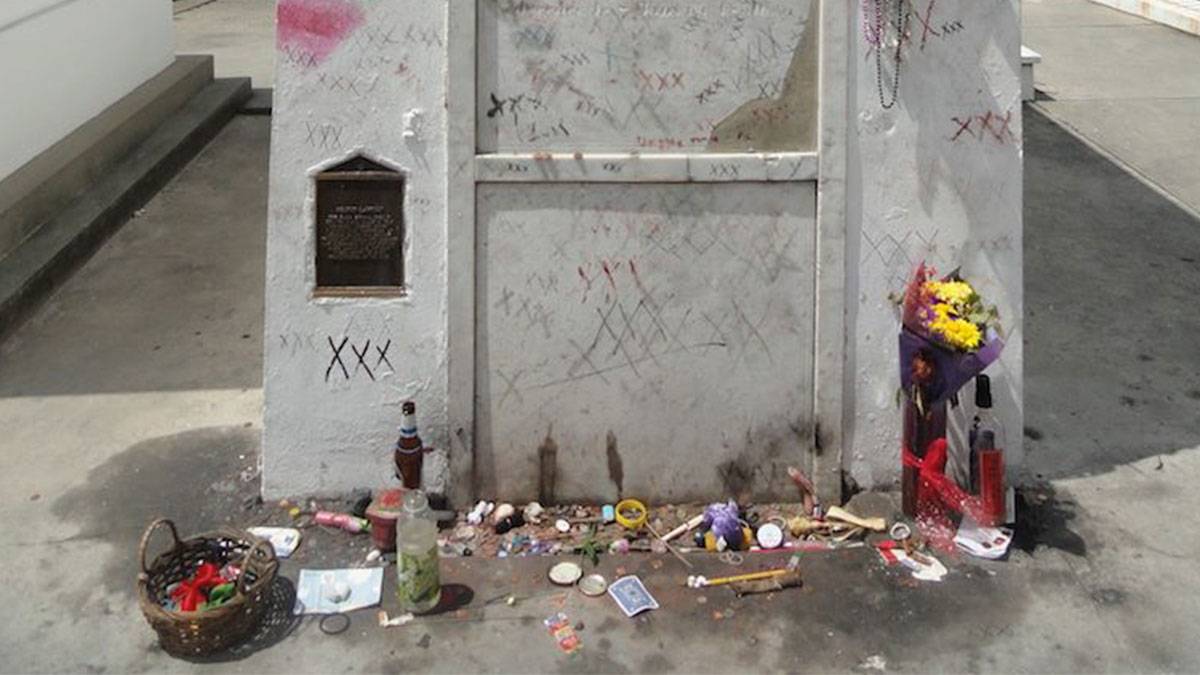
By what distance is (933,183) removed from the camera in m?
5.50

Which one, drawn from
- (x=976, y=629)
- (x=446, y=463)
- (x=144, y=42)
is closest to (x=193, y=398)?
(x=446, y=463)

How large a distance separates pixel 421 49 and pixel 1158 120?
1007cm

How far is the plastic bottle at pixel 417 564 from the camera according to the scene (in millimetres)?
4871

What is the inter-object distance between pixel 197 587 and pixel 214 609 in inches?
11.5

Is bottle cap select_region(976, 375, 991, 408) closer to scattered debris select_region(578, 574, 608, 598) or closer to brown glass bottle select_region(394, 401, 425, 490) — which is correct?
scattered debris select_region(578, 574, 608, 598)

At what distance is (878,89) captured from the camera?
5.40 meters

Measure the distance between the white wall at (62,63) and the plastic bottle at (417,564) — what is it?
5.55 meters

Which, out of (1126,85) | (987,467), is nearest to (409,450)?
(987,467)

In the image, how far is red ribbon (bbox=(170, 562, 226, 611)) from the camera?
15.6ft

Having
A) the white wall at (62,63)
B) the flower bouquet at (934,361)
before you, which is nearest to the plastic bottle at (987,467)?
the flower bouquet at (934,361)

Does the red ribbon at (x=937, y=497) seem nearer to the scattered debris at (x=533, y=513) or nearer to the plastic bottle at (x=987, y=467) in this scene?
the plastic bottle at (x=987, y=467)

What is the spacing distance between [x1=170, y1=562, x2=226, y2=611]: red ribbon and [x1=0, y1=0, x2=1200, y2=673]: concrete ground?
213 mm

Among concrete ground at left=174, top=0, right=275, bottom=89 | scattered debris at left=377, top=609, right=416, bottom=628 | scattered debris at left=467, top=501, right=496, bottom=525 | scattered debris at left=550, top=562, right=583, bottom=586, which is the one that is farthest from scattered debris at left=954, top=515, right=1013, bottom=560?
concrete ground at left=174, top=0, right=275, bottom=89

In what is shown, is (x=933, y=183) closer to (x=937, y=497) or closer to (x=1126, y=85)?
(x=937, y=497)
